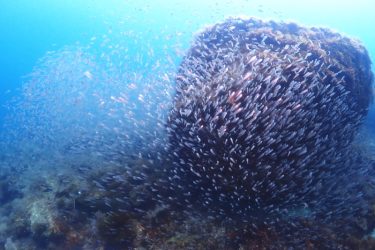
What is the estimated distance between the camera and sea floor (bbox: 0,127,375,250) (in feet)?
23.1

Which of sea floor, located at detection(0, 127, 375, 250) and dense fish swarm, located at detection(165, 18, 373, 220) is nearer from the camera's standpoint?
dense fish swarm, located at detection(165, 18, 373, 220)

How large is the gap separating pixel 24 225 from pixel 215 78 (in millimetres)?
8205

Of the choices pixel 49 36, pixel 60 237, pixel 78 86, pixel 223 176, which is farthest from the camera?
pixel 49 36

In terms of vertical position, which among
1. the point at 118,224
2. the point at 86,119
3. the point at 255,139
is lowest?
the point at 118,224

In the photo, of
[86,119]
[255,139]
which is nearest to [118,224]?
[255,139]

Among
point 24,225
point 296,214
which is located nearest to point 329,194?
point 296,214

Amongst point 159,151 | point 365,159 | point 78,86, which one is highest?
point 78,86

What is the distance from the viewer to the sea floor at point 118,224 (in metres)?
7.05

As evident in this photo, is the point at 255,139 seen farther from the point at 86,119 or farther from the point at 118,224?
the point at 86,119

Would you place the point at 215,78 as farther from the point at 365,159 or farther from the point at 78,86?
the point at 78,86

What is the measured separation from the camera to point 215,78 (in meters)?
7.79

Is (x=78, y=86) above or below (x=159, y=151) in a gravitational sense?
above

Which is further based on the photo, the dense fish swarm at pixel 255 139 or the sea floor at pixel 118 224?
the sea floor at pixel 118 224

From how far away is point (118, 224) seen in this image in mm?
8039
